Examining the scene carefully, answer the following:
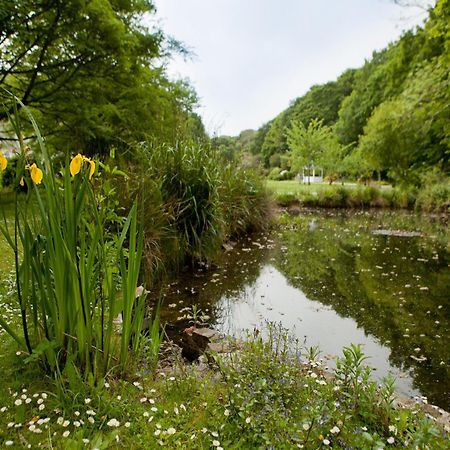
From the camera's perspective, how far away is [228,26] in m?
12.0

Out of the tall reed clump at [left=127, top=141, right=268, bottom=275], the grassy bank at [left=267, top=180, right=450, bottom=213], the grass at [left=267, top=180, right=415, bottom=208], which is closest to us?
the tall reed clump at [left=127, top=141, right=268, bottom=275]

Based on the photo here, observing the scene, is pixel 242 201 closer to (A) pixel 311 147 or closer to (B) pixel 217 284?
(B) pixel 217 284

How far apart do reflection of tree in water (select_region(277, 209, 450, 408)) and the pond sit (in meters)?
0.01

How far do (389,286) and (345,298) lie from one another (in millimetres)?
951

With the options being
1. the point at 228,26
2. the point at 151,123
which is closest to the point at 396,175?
the point at 228,26

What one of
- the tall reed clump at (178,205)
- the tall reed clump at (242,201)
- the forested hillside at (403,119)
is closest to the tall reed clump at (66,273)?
the tall reed clump at (178,205)

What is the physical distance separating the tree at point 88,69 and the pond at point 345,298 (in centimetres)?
311

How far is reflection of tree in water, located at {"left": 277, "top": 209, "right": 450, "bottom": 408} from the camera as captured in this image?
10.1 feet

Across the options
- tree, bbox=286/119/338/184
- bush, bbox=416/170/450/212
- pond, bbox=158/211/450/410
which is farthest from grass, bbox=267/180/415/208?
tree, bbox=286/119/338/184

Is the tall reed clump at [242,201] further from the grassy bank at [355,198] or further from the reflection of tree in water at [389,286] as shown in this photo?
the grassy bank at [355,198]

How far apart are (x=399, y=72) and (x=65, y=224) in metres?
21.3

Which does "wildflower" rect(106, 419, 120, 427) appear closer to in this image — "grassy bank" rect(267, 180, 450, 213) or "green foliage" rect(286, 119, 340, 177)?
"grassy bank" rect(267, 180, 450, 213)

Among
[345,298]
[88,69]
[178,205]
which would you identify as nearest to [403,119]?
[345,298]

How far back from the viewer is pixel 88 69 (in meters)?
7.11
